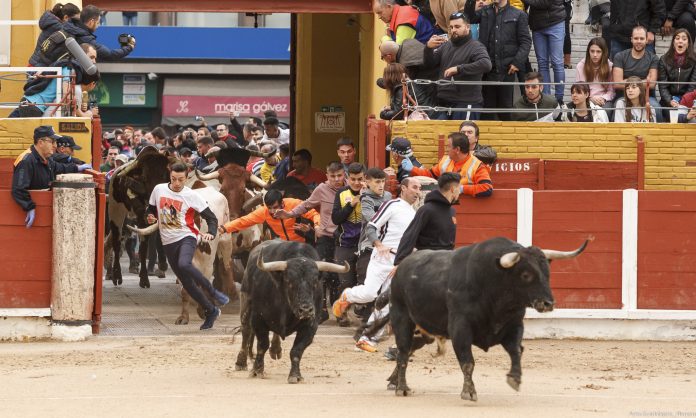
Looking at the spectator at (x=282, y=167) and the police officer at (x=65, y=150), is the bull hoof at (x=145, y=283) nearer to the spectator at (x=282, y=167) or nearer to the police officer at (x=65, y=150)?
the spectator at (x=282, y=167)

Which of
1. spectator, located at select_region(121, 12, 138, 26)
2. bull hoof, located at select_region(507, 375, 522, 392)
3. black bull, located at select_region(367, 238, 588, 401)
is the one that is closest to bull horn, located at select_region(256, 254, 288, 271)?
black bull, located at select_region(367, 238, 588, 401)

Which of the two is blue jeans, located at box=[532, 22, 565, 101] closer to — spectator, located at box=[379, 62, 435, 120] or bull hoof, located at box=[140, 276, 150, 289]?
spectator, located at box=[379, 62, 435, 120]

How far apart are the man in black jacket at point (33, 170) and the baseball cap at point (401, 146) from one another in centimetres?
321

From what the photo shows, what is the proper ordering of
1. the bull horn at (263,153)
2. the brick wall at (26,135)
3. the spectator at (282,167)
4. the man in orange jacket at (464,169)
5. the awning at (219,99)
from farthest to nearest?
the awning at (219,99) → the bull horn at (263,153) → the spectator at (282,167) → the brick wall at (26,135) → the man in orange jacket at (464,169)

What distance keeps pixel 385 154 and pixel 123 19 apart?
2526 centimetres

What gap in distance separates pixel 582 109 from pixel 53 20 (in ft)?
17.8

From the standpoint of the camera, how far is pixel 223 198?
17031mm

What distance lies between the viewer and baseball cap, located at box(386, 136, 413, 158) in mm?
14931

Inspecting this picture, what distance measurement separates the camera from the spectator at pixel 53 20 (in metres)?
15.8

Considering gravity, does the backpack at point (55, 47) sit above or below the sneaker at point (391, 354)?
above

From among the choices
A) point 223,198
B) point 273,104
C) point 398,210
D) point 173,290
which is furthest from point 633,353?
point 273,104

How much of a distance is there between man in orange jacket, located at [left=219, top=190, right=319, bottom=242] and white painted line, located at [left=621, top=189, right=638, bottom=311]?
3036 millimetres

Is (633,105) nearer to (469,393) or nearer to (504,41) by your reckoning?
(504,41)

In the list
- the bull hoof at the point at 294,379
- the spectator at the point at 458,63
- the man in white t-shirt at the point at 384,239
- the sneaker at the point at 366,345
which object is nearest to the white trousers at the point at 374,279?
the man in white t-shirt at the point at 384,239
